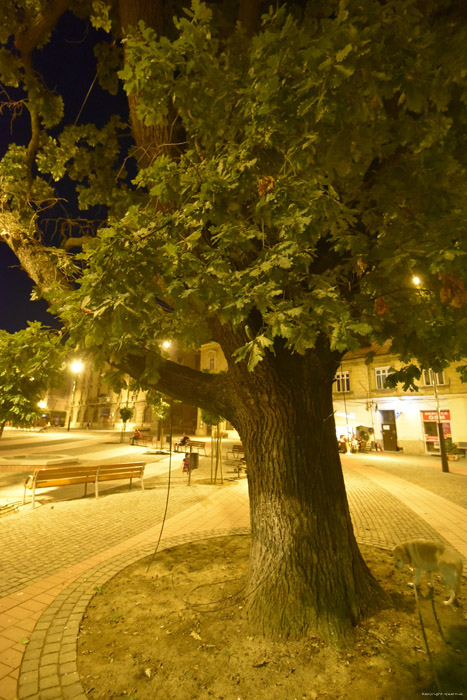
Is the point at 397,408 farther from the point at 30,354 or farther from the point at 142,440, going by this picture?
the point at 30,354

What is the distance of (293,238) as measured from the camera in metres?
2.67

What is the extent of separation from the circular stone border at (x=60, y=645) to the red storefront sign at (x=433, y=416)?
23.4 m

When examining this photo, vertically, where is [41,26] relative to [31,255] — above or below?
above

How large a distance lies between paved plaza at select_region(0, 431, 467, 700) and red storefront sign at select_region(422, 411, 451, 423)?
1062cm

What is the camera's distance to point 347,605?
11.3ft

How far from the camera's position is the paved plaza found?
3119mm

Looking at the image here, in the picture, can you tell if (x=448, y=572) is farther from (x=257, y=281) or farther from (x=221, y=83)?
(x=221, y=83)

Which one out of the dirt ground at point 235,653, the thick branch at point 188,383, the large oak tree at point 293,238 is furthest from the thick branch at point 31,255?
the dirt ground at point 235,653

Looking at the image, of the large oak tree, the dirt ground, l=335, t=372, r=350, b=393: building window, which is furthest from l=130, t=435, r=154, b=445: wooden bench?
the large oak tree

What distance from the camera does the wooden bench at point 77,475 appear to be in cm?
820

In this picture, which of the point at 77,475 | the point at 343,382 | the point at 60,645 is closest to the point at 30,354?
the point at 60,645

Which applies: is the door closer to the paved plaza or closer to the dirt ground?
the paved plaza

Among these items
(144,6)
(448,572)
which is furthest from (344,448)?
(144,6)

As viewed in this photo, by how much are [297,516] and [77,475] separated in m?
7.40
